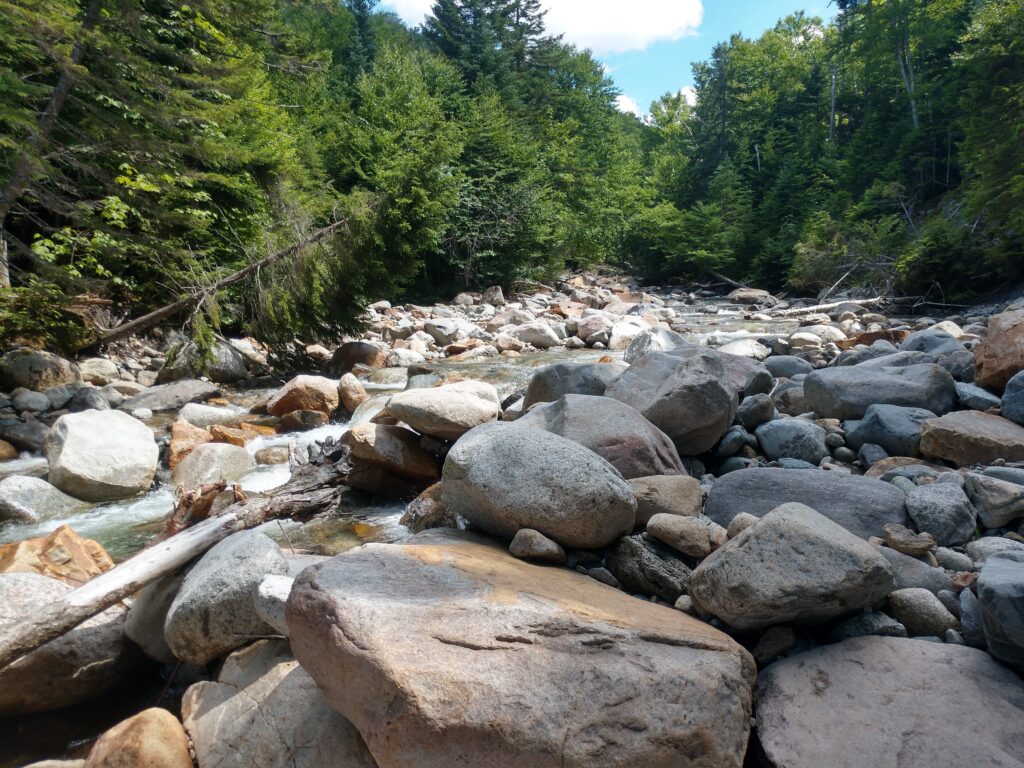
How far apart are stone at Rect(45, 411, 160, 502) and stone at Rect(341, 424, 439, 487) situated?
7.03 ft

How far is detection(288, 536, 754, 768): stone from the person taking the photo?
6.24 ft

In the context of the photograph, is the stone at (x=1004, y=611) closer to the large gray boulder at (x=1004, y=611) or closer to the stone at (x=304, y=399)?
the large gray boulder at (x=1004, y=611)

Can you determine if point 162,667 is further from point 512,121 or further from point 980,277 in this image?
point 512,121

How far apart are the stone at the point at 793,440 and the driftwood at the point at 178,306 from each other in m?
8.78

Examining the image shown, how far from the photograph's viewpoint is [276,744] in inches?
95.1

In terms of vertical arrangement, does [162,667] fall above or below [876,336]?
below

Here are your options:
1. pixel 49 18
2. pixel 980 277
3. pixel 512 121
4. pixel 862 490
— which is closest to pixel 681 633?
pixel 862 490

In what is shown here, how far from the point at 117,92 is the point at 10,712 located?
7.99 meters

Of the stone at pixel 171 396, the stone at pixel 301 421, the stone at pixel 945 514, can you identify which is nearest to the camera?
the stone at pixel 945 514

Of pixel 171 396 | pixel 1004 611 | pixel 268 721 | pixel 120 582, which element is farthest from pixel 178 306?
pixel 1004 611

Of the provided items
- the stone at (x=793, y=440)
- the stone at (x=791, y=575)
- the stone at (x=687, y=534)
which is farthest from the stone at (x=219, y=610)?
the stone at (x=793, y=440)

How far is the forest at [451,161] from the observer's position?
339 inches

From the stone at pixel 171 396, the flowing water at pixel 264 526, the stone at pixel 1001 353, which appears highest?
the stone at pixel 1001 353

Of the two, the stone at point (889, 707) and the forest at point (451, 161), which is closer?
the stone at point (889, 707)
